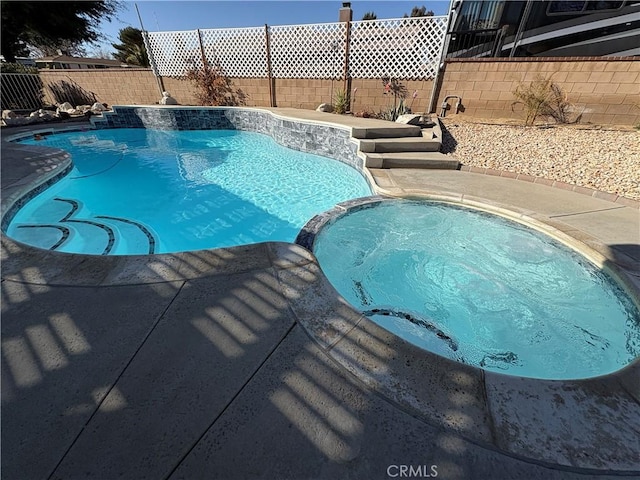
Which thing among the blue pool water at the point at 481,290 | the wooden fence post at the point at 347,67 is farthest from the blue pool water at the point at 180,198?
the wooden fence post at the point at 347,67

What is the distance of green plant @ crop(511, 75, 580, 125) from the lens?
587cm

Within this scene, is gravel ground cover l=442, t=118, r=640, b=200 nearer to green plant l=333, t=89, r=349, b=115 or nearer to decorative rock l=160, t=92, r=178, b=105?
green plant l=333, t=89, r=349, b=115

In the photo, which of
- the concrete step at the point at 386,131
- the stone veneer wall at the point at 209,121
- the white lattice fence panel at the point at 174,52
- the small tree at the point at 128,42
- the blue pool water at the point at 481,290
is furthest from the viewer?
the small tree at the point at 128,42

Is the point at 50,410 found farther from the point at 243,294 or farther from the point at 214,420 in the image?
the point at 243,294

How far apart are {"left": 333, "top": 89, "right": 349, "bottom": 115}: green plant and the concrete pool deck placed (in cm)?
753

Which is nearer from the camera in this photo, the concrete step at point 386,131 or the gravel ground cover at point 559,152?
the gravel ground cover at point 559,152

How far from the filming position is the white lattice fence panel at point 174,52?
31.9 ft

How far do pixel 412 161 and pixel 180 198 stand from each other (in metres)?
4.27

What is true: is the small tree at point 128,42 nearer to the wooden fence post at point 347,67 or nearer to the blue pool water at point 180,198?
the blue pool water at point 180,198

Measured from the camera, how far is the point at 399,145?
544 centimetres

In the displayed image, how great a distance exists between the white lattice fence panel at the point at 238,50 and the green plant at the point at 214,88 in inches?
10.2

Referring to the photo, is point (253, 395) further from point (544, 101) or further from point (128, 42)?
point (128, 42)

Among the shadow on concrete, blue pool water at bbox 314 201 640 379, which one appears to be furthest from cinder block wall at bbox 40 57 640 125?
blue pool water at bbox 314 201 640 379

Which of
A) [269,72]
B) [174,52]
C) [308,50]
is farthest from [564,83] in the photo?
[174,52]
